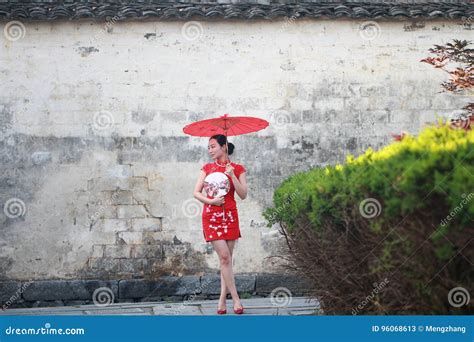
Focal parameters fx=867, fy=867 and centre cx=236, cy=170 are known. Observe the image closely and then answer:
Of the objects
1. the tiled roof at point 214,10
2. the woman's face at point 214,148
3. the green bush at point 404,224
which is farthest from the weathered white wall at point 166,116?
the green bush at point 404,224

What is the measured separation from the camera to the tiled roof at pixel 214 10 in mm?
11281

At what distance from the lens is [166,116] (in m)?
11.5

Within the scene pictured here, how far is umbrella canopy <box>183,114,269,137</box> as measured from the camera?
8.88 meters

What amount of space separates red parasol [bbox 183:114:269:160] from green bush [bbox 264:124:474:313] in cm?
278

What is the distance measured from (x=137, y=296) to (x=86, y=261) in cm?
81

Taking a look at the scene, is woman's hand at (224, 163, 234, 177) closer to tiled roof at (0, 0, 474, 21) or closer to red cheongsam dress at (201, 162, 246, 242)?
red cheongsam dress at (201, 162, 246, 242)

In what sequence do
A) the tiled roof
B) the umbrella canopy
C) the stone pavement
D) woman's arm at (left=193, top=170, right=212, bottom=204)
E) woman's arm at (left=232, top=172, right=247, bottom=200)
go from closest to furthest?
woman's arm at (left=193, top=170, right=212, bottom=204) < woman's arm at (left=232, top=172, right=247, bottom=200) < the umbrella canopy < the stone pavement < the tiled roof

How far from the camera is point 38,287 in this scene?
36.5 ft

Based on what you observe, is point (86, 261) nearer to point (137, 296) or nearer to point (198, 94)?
point (137, 296)

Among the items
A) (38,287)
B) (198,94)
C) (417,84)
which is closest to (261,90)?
(198,94)

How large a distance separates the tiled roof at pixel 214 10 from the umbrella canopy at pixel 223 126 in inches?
107

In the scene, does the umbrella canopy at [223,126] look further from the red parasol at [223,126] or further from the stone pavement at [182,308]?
the stone pavement at [182,308]

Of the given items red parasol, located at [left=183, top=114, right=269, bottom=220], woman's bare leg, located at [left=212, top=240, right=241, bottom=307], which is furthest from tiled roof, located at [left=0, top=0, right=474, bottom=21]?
woman's bare leg, located at [left=212, top=240, right=241, bottom=307]

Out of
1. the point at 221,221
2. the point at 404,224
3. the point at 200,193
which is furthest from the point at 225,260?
the point at 404,224
